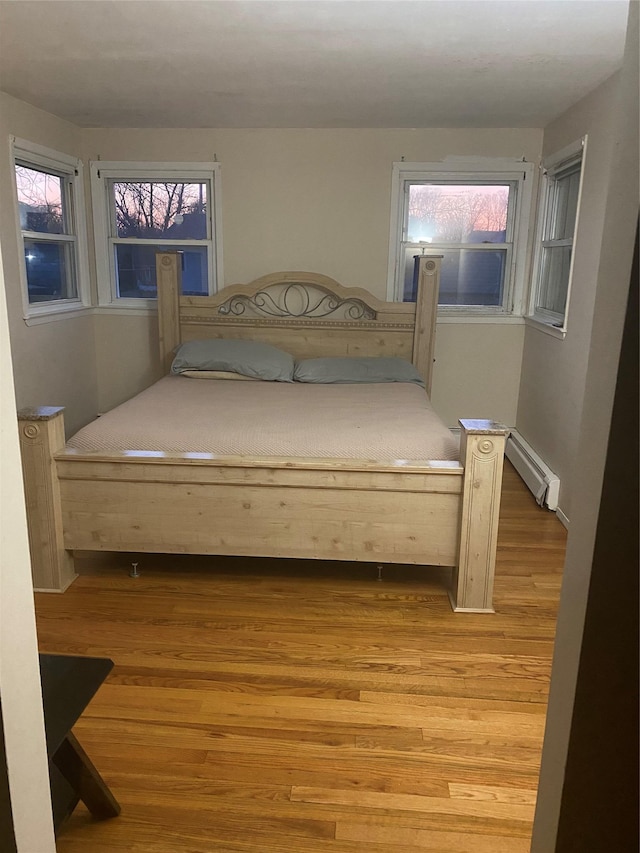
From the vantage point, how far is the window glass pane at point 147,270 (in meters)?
4.79

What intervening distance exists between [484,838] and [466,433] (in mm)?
1337

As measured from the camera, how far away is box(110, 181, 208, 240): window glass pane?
4703 mm

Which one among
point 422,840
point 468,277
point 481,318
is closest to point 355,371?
point 481,318

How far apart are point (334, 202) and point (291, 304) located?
75 centimetres

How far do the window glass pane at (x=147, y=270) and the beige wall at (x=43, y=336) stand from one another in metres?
0.39

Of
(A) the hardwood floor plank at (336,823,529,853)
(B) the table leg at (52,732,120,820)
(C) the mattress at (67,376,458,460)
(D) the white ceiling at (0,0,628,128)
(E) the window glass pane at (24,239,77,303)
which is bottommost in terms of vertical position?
(A) the hardwood floor plank at (336,823,529,853)

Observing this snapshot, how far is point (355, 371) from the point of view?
4.06 m

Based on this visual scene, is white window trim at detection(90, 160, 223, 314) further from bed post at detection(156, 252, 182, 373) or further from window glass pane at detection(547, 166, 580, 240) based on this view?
window glass pane at detection(547, 166, 580, 240)

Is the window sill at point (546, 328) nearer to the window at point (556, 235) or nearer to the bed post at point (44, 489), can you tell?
the window at point (556, 235)

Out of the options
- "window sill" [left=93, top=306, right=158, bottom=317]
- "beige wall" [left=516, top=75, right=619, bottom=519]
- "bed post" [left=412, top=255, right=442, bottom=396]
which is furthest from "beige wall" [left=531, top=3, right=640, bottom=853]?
"window sill" [left=93, top=306, right=158, bottom=317]

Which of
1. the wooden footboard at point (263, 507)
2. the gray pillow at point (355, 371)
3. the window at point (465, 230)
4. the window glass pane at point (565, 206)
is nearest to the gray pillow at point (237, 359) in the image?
the gray pillow at point (355, 371)

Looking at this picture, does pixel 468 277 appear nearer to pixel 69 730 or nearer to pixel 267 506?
pixel 267 506

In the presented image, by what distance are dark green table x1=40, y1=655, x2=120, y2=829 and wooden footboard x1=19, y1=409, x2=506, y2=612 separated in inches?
45.1

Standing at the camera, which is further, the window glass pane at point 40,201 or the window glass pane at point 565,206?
the window glass pane at point 40,201
